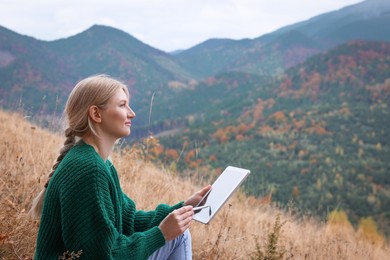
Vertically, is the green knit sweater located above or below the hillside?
above

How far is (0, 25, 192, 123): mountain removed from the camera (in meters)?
83.4

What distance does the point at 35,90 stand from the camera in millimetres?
67375

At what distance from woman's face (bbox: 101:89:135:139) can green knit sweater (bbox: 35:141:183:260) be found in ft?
0.38

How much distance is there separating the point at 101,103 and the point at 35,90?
70.1 meters

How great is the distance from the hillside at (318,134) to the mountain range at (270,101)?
175 mm

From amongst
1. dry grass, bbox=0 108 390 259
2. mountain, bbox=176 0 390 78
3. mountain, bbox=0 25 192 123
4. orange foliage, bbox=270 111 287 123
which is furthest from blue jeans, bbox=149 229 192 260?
mountain, bbox=176 0 390 78

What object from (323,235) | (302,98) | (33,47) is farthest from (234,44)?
(323,235)

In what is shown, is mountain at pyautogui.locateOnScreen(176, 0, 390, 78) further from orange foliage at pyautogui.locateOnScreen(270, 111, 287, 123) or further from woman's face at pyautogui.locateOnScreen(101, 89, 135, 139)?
woman's face at pyautogui.locateOnScreen(101, 89, 135, 139)

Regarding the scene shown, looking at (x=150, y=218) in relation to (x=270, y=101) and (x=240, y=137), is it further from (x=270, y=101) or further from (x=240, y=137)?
(x=270, y=101)

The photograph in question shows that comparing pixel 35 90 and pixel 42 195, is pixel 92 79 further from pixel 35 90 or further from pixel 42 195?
pixel 35 90

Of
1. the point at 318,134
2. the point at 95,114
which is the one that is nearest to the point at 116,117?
the point at 95,114

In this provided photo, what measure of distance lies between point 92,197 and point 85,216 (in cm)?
6

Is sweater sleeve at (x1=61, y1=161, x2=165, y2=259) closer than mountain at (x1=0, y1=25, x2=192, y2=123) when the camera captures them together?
Yes

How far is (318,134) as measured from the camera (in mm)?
53156
